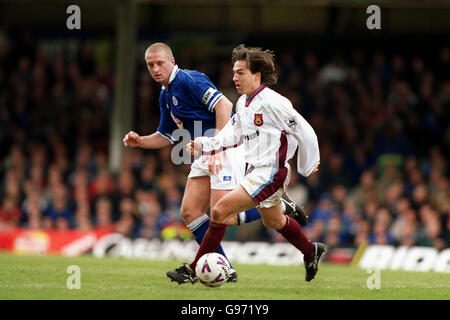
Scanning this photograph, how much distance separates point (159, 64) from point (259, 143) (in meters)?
1.31

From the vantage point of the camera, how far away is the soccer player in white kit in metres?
7.41

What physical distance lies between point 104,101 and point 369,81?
21.2 feet

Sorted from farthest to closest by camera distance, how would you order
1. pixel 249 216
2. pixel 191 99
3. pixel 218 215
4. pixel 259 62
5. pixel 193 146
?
pixel 249 216 < pixel 191 99 < pixel 259 62 < pixel 218 215 < pixel 193 146

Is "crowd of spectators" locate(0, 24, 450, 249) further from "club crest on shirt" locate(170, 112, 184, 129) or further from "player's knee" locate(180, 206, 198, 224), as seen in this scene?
"club crest on shirt" locate(170, 112, 184, 129)

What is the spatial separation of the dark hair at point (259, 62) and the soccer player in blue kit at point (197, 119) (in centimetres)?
54

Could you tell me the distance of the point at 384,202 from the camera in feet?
49.6

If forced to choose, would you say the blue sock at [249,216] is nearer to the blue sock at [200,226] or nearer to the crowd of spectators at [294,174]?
the blue sock at [200,226]

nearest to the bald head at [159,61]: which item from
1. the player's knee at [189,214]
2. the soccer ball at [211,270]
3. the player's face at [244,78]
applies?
the player's face at [244,78]

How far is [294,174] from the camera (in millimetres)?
16859

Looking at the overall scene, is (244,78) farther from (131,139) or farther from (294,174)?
(294,174)

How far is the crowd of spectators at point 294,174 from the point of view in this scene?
15.2 metres

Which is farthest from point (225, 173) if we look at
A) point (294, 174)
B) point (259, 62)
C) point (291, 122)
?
point (294, 174)

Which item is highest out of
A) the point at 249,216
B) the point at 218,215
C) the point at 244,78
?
the point at 244,78
